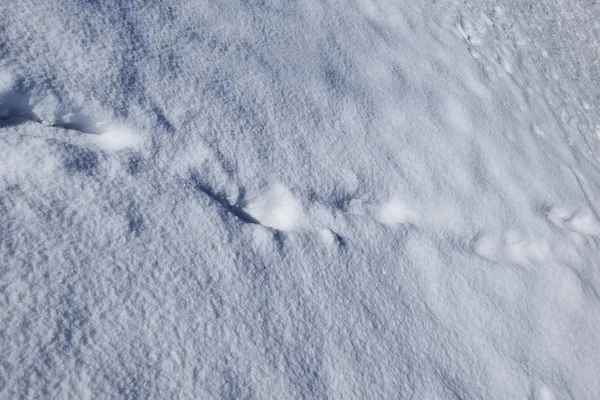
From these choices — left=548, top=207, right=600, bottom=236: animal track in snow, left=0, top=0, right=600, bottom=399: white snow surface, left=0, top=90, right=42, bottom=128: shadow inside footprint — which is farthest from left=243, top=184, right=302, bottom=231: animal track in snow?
left=548, top=207, right=600, bottom=236: animal track in snow

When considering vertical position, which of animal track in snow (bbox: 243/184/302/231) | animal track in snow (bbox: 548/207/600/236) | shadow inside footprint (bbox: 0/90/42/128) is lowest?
animal track in snow (bbox: 243/184/302/231)

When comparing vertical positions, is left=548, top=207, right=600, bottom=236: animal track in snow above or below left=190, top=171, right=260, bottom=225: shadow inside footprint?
above

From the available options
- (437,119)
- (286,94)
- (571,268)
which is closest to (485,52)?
(437,119)

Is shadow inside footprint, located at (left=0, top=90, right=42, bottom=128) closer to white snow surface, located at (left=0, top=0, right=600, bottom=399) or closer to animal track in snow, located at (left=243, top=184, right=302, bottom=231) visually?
white snow surface, located at (left=0, top=0, right=600, bottom=399)

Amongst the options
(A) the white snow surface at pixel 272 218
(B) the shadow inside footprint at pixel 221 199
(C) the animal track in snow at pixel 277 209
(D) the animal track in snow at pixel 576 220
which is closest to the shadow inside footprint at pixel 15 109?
(A) the white snow surface at pixel 272 218

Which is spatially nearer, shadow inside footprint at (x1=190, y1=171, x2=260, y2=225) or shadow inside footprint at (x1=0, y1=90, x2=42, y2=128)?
shadow inside footprint at (x1=0, y1=90, x2=42, y2=128)

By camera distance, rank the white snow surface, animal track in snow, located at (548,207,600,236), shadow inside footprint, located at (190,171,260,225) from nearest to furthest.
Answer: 1. the white snow surface
2. shadow inside footprint, located at (190,171,260,225)
3. animal track in snow, located at (548,207,600,236)

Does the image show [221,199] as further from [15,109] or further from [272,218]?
[15,109]

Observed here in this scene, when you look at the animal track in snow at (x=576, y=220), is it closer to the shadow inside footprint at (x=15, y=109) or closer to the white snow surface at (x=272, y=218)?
the white snow surface at (x=272, y=218)

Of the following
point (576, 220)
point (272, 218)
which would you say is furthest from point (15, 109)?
point (576, 220)

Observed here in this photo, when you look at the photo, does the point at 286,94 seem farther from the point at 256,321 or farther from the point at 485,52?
the point at 485,52
